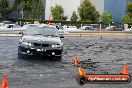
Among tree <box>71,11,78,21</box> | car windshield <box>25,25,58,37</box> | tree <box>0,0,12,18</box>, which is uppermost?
tree <box>0,0,12,18</box>

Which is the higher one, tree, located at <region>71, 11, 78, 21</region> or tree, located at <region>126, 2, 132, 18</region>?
tree, located at <region>126, 2, 132, 18</region>

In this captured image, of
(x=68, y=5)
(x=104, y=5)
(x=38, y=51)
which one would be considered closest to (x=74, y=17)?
(x=68, y=5)

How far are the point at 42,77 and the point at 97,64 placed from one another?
5515 mm

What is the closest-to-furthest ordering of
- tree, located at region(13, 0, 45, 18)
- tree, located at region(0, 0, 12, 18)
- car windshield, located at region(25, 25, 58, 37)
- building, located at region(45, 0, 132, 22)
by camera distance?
car windshield, located at region(25, 25, 58, 37)
tree, located at region(13, 0, 45, 18)
tree, located at region(0, 0, 12, 18)
building, located at region(45, 0, 132, 22)

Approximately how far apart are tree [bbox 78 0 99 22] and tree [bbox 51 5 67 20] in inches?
160

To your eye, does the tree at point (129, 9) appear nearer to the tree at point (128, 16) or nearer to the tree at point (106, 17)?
the tree at point (128, 16)

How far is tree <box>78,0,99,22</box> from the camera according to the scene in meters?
86.9

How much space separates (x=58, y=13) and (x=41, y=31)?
2632 inches

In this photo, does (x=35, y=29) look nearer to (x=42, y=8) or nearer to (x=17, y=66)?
(x=17, y=66)

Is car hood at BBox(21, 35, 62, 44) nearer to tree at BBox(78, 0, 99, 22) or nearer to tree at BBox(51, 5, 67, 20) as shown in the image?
tree at BBox(78, 0, 99, 22)

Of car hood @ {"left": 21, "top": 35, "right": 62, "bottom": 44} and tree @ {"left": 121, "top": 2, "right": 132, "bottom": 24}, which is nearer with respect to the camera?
car hood @ {"left": 21, "top": 35, "right": 62, "bottom": 44}

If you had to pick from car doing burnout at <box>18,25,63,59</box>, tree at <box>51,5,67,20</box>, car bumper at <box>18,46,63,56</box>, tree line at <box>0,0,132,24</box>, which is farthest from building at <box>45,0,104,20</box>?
car bumper at <box>18,46,63,56</box>

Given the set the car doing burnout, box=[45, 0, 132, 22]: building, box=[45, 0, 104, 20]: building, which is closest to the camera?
the car doing burnout

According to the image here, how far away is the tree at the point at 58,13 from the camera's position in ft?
289
